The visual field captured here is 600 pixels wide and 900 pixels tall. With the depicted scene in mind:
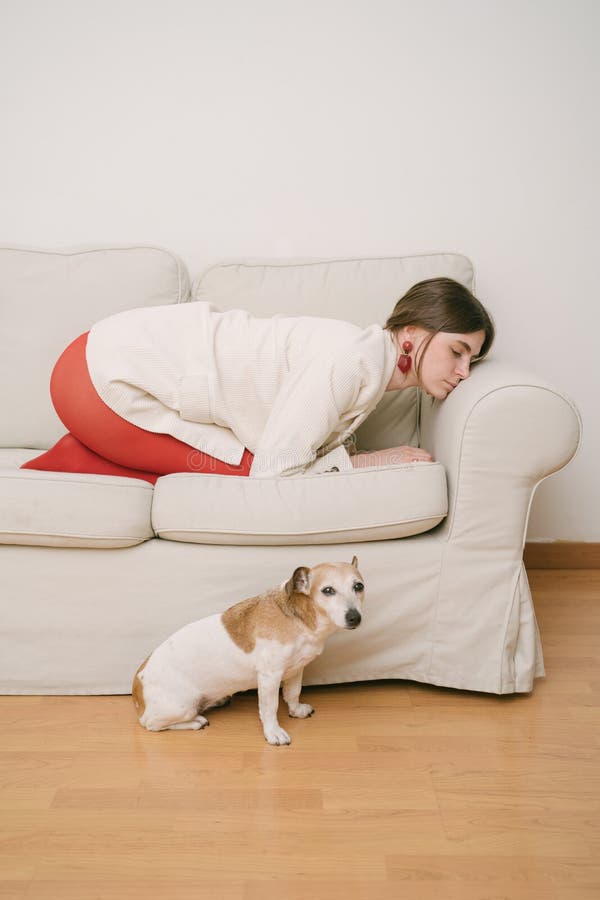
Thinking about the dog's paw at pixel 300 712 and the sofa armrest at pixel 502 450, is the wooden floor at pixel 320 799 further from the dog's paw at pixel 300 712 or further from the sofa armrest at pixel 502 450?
the sofa armrest at pixel 502 450

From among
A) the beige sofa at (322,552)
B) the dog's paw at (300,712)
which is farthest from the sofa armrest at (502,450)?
the dog's paw at (300,712)

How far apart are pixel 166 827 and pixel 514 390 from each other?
1.09 meters

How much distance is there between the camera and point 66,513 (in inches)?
62.0

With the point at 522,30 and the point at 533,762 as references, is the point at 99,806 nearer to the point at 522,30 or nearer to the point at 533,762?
the point at 533,762

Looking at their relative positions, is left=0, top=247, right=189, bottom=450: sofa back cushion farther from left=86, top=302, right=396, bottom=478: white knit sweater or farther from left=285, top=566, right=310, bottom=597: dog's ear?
left=285, top=566, right=310, bottom=597: dog's ear

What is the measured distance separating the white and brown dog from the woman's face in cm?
57

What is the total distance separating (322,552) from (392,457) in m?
0.33

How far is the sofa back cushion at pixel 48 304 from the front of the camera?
2146mm

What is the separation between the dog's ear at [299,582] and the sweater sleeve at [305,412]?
0.30 metres

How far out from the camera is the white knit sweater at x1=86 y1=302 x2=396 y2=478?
1.67m

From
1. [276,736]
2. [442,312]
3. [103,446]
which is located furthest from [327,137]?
[276,736]

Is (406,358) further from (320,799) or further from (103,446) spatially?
(320,799)

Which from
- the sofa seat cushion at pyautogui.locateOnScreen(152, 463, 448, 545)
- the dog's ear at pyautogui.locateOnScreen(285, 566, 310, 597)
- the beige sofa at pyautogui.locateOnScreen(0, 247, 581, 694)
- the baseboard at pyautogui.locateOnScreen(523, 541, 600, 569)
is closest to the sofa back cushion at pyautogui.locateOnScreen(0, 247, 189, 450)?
the beige sofa at pyautogui.locateOnScreen(0, 247, 581, 694)

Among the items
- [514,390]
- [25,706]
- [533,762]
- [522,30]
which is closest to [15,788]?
[25,706]
